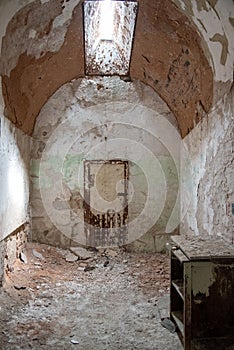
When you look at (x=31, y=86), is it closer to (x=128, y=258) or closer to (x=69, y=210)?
(x=69, y=210)

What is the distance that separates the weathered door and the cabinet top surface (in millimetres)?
2006

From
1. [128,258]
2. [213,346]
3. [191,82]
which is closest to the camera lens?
[213,346]

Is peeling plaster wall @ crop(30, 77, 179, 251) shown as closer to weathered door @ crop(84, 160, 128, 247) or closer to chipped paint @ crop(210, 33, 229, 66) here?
weathered door @ crop(84, 160, 128, 247)

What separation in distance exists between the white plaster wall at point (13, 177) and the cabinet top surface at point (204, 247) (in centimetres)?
170

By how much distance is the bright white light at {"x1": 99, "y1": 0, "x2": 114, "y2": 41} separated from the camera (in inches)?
139

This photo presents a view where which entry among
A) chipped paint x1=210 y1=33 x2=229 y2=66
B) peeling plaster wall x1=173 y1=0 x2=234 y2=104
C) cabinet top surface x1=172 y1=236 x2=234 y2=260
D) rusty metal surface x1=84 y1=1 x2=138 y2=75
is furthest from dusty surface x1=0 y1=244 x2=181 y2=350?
rusty metal surface x1=84 y1=1 x2=138 y2=75

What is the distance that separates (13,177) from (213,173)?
6.95 feet

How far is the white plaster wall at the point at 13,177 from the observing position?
3.31 metres

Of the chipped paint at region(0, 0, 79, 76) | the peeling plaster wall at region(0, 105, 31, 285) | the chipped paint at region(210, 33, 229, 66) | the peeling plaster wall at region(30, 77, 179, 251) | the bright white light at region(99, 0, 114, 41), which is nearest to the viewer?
the chipped paint at region(210, 33, 229, 66)

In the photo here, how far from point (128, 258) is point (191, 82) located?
94.0 inches

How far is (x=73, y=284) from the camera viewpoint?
367 centimetres

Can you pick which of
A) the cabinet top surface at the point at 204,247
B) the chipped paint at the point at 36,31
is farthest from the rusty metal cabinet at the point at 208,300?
the chipped paint at the point at 36,31

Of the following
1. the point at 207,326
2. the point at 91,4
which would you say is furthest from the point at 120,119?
the point at 207,326

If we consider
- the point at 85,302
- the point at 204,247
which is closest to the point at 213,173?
the point at 204,247
